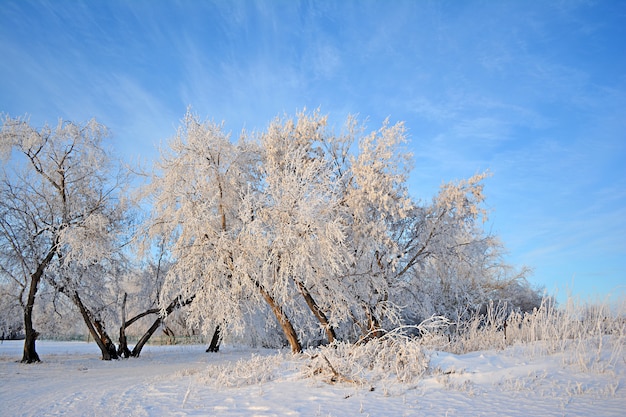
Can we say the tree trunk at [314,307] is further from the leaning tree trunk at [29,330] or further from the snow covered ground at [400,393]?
the leaning tree trunk at [29,330]

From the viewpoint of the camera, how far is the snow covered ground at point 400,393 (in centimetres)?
586

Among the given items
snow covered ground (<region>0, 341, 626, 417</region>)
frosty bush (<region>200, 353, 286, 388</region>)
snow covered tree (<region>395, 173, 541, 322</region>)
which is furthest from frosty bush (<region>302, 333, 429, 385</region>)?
snow covered tree (<region>395, 173, 541, 322</region>)

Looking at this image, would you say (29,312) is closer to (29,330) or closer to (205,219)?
(29,330)

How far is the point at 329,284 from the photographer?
14.2m

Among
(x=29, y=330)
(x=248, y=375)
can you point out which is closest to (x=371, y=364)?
(x=248, y=375)

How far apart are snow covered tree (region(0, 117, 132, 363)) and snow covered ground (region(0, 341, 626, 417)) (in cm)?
853

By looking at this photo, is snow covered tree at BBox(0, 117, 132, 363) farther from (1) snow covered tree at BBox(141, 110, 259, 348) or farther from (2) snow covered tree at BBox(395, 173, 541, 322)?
(2) snow covered tree at BBox(395, 173, 541, 322)

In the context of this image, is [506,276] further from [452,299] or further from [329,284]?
[329,284]

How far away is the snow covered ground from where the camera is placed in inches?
231

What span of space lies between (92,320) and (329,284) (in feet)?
40.4

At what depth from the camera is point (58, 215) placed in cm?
1827

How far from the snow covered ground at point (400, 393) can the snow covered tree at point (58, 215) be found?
8.53 meters

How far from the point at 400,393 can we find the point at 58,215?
54.8ft

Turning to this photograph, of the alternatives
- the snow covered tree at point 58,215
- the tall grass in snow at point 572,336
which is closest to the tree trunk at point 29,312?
the snow covered tree at point 58,215
